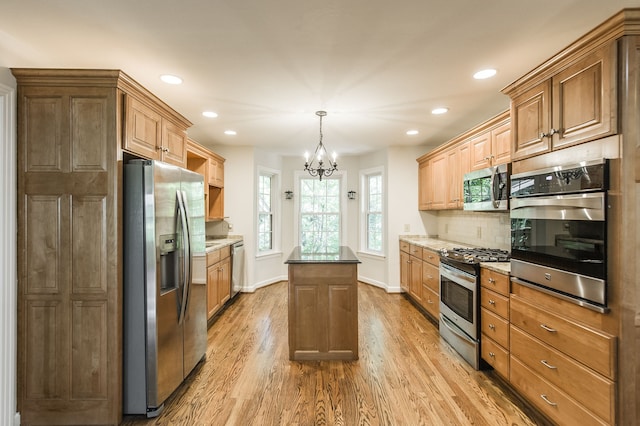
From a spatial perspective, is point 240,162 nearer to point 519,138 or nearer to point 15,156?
point 15,156

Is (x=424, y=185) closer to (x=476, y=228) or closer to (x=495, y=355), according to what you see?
(x=476, y=228)

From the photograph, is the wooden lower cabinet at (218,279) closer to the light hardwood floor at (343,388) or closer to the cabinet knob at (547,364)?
the light hardwood floor at (343,388)

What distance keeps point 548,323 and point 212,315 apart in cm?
340

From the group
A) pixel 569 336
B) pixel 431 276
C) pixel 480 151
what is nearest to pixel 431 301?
pixel 431 276

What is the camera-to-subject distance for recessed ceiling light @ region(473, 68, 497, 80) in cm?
255

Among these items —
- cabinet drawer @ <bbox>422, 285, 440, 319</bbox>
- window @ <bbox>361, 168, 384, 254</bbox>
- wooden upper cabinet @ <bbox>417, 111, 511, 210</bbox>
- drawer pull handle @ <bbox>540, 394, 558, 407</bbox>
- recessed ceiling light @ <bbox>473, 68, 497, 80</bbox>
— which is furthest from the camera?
window @ <bbox>361, 168, 384, 254</bbox>

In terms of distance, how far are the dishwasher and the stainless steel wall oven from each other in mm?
3657

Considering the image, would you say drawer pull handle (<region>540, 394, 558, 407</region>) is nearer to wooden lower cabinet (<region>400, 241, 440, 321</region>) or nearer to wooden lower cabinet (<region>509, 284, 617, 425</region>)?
wooden lower cabinet (<region>509, 284, 617, 425</region>)

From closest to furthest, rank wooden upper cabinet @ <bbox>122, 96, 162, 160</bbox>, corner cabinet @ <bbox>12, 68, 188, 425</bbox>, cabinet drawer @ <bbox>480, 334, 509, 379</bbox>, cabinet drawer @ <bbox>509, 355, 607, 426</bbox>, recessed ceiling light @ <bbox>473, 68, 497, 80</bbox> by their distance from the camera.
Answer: cabinet drawer @ <bbox>509, 355, 607, 426</bbox>
corner cabinet @ <bbox>12, 68, 188, 425</bbox>
wooden upper cabinet @ <bbox>122, 96, 162, 160</bbox>
cabinet drawer @ <bbox>480, 334, 509, 379</bbox>
recessed ceiling light @ <bbox>473, 68, 497, 80</bbox>

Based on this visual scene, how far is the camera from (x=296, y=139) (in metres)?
4.93

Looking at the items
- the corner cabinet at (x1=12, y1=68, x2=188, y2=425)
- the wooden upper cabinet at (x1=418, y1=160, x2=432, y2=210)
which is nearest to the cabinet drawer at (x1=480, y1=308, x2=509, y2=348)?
the wooden upper cabinet at (x1=418, y1=160, x2=432, y2=210)

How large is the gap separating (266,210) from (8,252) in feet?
13.6

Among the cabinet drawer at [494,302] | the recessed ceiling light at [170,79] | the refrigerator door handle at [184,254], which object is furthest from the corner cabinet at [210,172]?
the cabinet drawer at [494,302]

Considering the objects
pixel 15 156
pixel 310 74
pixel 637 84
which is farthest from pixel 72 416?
pixel 637 84
